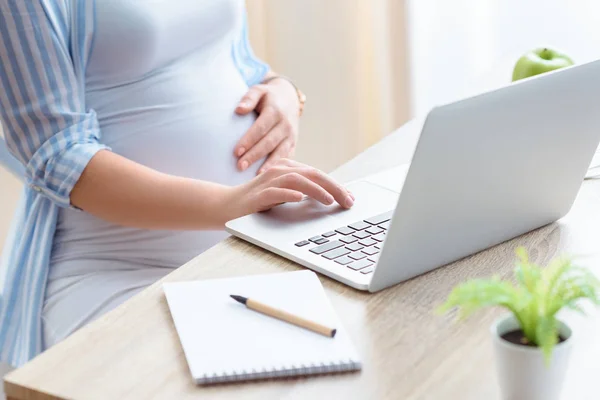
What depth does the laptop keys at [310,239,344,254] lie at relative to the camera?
979mm

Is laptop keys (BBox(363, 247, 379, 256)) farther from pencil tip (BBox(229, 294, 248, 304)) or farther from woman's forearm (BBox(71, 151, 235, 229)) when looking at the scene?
woman's forearm (BBox(71, 151, 235, 229))

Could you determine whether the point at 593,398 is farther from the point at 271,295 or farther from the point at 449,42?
the point at 449,42

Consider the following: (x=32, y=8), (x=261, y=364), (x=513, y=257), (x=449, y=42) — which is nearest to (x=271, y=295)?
(x=261, y=364)

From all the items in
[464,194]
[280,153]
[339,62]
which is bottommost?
[339,62]

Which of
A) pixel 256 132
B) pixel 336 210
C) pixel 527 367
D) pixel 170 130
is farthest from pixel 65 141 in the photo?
pixel 527 367

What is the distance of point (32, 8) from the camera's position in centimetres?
121

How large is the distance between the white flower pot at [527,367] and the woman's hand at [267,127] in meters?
0.77

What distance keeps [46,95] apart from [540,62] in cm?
69

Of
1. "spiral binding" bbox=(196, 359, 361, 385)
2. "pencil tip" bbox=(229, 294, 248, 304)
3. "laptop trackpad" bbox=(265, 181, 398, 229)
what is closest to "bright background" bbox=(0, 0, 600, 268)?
"laptop trackpad" bbox=(265, 181, 398, 229)

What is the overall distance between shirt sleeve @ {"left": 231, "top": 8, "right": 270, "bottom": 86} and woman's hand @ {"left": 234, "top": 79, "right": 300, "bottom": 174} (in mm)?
63

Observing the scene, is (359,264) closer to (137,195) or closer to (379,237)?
(379,237)

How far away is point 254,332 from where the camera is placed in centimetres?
82

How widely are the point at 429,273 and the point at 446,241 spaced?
37 mm

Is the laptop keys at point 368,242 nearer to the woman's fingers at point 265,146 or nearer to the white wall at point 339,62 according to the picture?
the woman's fingers at point 265,146
